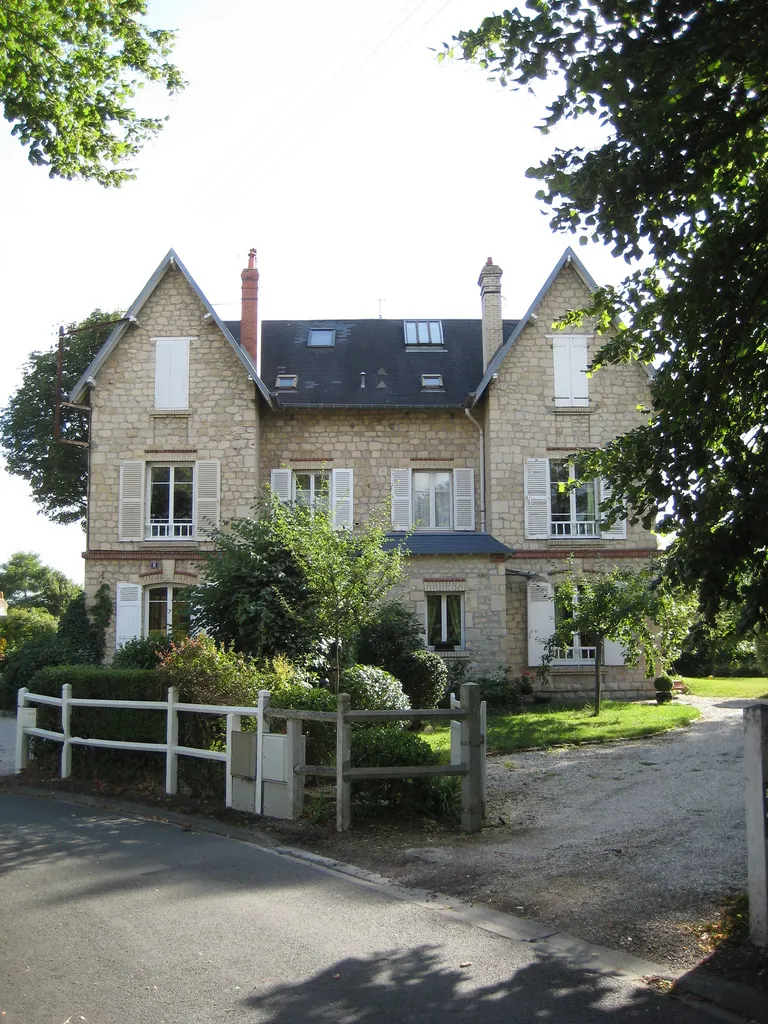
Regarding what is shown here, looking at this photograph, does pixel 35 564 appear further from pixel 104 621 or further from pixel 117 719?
pixel 117 719

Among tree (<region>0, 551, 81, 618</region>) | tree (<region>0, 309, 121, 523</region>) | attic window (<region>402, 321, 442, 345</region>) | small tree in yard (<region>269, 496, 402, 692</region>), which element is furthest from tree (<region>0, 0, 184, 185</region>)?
tree (<region>0, 551, 81, 618</region>)

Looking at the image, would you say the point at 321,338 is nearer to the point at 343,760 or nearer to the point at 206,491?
the point at 206,491

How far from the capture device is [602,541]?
2455cm

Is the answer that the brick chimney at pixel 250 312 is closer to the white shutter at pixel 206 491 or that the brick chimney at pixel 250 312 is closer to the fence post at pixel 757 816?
the white shutter at pixel 206 491

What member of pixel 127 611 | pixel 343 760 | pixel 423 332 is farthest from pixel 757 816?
pixel 423 332

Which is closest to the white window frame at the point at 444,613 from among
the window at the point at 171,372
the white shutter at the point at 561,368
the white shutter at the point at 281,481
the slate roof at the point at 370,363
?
the white shutter at the point at 281,481

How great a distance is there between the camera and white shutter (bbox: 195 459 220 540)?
24250 millimetres

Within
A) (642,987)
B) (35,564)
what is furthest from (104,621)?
(35,564)

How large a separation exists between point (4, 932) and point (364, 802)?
4.08 m

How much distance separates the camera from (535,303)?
81.0 ft

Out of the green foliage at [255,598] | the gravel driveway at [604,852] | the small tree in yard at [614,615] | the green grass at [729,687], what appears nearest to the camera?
the gravel driveway at [604,852]

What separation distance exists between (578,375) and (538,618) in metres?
6.27

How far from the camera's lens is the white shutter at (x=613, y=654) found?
952 inches

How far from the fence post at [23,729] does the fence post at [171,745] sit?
10.9ft
